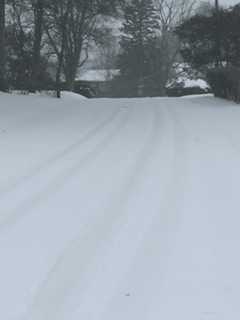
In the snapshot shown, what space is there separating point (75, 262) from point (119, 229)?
2.60ft

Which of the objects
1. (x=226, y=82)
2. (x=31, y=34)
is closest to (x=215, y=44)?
(x=226, y=82)

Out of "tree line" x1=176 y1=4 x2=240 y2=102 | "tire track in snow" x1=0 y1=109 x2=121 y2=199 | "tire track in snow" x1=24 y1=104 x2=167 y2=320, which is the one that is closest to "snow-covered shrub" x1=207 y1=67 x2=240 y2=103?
"tree line" x1=176 y1=4 x2=240 y2=102

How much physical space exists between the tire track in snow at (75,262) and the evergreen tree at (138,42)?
154 ft

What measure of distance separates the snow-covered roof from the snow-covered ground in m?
49.8

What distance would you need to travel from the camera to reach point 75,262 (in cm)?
388

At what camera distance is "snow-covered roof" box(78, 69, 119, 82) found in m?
58.5

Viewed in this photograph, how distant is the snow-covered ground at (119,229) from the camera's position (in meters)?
3.31

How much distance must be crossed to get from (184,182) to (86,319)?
3.44 metres

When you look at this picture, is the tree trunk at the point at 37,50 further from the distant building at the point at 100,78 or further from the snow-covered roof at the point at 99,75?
the snow-covered roof at the point at 99,75

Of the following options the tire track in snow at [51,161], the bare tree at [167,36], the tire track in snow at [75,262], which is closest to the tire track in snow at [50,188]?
the tire track in snow at [51,161]

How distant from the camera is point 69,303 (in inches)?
129

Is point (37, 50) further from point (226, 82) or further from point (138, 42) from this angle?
point (138, 42)

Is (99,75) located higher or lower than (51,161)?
higher

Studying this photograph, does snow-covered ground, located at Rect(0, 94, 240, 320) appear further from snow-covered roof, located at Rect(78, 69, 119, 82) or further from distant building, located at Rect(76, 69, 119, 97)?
snow-covered roof, located at Rect(78, 69, 119, 82)
